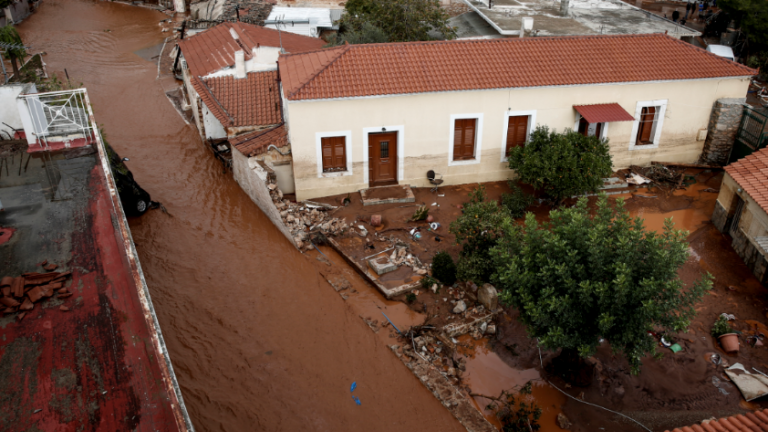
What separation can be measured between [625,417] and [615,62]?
1229cm

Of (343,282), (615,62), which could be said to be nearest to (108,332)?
(343,282)

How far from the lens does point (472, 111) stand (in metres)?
18.2

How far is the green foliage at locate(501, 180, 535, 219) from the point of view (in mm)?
17594

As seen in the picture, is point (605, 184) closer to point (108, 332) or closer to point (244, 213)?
point (244, 213)

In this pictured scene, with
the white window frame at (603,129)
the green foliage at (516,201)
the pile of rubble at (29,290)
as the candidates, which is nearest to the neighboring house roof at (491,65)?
the white window frame at (603,129)

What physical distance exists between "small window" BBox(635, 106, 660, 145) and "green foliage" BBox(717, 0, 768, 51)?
39.9ft

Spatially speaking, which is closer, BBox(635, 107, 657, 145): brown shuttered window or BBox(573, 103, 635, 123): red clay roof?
BBox(573, 103, 635, 123): red clay roof

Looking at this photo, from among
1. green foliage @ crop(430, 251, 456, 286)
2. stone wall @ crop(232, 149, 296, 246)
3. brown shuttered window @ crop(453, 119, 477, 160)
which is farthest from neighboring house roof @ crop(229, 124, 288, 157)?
green foliage @ crop(430, 251, 456, 286)

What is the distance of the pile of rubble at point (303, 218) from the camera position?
16.8 meters

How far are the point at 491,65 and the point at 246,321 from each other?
11.2 metres

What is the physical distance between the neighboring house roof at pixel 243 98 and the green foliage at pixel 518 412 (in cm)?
1318

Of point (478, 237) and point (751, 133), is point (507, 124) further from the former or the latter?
point (751, 133)

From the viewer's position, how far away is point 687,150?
20438 mm

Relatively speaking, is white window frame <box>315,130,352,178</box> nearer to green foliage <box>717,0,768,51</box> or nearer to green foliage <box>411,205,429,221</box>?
green foliage <box>411,205,429,221</box>
